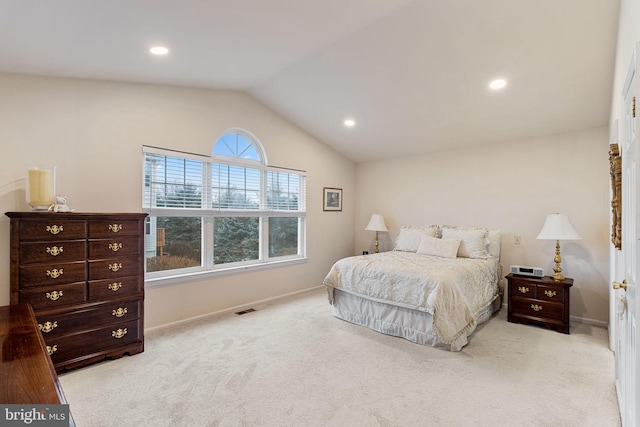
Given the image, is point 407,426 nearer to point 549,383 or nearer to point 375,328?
point 549,383

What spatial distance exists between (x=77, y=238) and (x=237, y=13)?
7.06 ft

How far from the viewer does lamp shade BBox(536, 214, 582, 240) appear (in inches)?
133

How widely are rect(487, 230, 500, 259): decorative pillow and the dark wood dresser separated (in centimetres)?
412

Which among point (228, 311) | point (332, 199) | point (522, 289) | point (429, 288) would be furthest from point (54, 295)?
point (522, 289)

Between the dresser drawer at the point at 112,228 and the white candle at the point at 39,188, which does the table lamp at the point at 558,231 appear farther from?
the white candle at the point at 39,188

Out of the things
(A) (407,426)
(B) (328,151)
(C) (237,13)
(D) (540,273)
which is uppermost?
(C) (237,13)

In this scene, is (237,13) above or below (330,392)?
above

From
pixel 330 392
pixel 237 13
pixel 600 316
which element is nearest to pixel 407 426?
pixel 330 392

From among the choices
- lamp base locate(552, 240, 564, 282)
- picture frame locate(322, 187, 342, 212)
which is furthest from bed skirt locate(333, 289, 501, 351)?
picture frame locate(322, 187, 342, 212)

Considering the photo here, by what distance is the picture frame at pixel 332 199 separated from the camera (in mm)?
5371

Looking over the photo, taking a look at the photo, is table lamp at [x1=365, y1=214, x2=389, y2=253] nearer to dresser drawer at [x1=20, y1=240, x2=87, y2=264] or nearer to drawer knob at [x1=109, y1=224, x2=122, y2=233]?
drawer knob at [x1=109, y1=224, x2=122, y2=233]

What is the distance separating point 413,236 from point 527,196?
155 cm

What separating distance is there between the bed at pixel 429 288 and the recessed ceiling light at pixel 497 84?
1.87 metres

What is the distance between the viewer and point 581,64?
2715mm
